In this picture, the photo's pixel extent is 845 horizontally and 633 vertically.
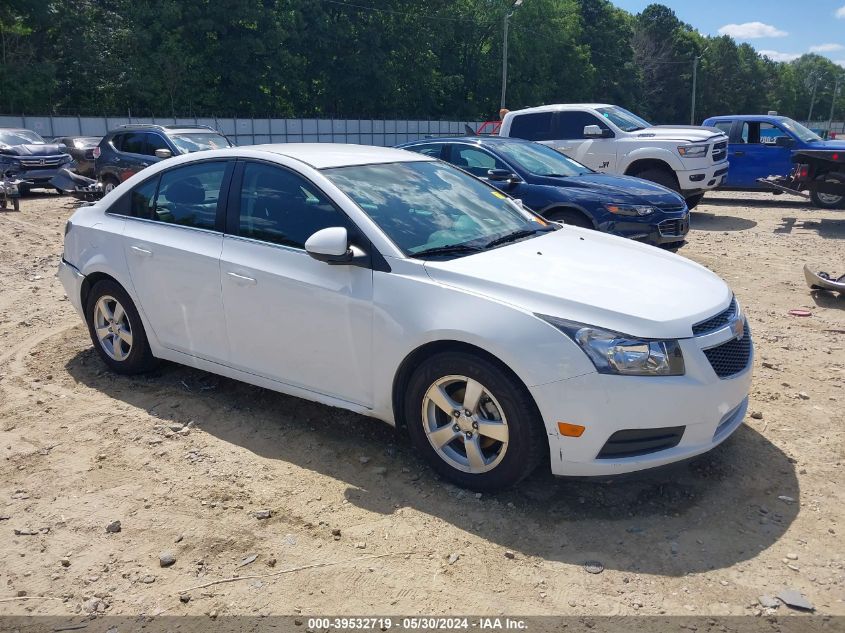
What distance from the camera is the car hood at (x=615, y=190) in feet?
28.0

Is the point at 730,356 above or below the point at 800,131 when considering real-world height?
below

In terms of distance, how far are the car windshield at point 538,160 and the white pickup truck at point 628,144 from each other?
3.43 m

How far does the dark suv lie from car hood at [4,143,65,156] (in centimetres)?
402

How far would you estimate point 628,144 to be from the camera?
12938 millimetres

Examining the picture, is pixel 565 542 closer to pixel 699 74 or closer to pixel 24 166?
pixel 24 166

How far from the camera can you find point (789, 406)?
477cm

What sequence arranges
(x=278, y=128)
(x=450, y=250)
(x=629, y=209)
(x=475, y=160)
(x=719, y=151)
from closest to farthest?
(x=450, y=250)
(x=629, y=209)
(x=475, y=160)
(x=719, y=151)
(x=278, y=128)

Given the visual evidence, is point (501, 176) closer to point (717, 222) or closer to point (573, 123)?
point (573, 123)

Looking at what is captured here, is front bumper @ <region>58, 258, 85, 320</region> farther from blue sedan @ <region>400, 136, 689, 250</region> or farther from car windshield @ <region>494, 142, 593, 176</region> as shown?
car windshield @ <region>494, 142, 593, 176</region>

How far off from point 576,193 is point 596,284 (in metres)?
5.10

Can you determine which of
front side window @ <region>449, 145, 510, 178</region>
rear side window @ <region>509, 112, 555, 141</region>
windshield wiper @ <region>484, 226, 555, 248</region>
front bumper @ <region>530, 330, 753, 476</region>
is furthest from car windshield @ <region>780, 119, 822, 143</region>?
front bumper @ <region>530, 330, 753, 476</region>

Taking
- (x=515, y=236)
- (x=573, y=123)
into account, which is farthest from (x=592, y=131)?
(x=515, y=236)

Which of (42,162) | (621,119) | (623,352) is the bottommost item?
(623,352)

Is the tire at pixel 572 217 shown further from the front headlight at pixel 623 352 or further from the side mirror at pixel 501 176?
the front headlight at pixel 623 352
